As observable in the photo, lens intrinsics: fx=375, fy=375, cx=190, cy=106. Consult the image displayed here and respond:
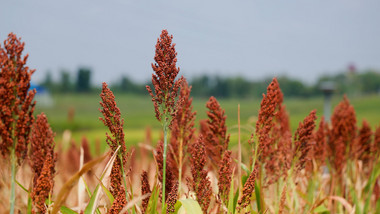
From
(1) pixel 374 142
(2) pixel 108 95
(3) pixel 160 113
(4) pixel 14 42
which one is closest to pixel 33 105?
(4) pixel 14 42

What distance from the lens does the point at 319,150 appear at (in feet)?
10.7

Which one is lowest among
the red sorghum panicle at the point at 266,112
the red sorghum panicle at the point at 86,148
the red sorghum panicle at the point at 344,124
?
the red sorghum panicle at the point at 86,148

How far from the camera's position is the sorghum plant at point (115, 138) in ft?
5.70

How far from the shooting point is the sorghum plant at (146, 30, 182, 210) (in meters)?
1.80

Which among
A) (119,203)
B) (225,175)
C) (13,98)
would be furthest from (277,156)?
(13,98)

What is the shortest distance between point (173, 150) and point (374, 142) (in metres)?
2.84

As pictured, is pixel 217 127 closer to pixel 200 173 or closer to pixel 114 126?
pixel 200 173

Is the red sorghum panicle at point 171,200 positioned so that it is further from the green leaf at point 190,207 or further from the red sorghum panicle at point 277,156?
the red sorghum panicle at point 277,156

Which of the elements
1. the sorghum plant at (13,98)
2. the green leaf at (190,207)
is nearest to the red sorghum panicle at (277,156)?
the green leaf at (190,207)

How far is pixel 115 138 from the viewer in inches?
71.6

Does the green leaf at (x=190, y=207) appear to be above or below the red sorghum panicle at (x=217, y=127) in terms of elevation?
below

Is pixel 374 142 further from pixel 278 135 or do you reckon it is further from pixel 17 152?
pixel 17 152

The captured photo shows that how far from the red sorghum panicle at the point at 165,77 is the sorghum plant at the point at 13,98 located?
2.32 feet

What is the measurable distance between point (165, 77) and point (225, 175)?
60cm
